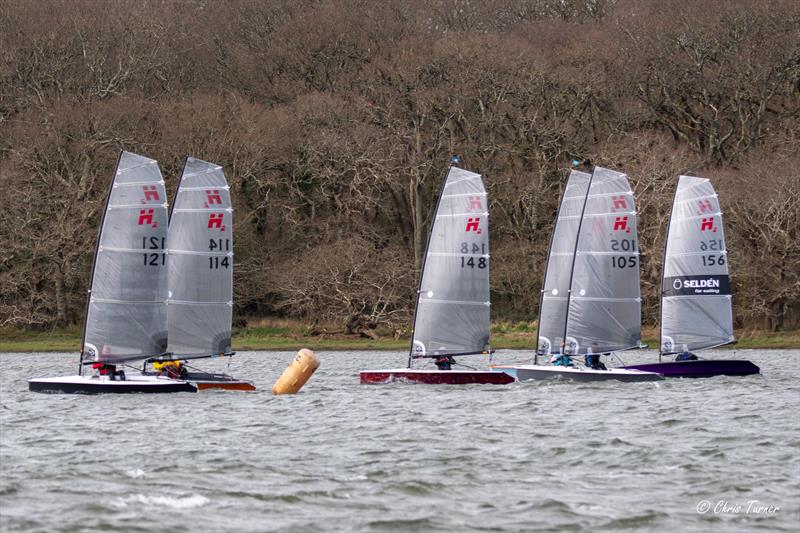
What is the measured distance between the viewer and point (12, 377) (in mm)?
49656

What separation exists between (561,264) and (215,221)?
1071cm

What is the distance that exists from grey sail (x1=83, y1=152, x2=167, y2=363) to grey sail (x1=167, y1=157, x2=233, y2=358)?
67.8 inches

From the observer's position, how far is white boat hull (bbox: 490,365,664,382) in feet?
139

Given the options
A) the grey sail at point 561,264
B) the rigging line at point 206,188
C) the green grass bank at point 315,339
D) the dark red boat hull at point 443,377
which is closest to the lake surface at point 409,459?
the dark red boat hull at point 443,377

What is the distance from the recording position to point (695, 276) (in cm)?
4572

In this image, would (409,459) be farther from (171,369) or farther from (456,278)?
(456,278)

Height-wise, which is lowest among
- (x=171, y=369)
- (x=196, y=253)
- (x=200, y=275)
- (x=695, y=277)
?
(x=171, y=369)

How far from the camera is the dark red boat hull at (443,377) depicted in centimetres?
4169

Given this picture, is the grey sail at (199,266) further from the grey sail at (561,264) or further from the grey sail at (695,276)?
the grey sail at (695,276)

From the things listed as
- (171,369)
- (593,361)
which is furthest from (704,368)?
(171,369)

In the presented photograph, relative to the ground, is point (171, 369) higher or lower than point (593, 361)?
lower

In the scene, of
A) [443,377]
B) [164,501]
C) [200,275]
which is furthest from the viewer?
[443,377]

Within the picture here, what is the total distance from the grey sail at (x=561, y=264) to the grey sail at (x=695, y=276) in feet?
10.4

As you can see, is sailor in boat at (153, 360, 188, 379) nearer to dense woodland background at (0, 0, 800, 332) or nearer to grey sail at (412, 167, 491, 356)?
grey sail at (412, 167, 491, 356)
